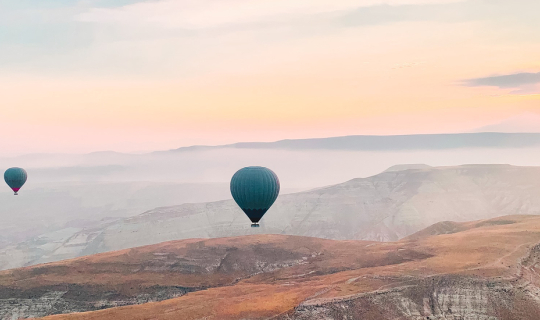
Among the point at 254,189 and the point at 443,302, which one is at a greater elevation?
the point at 254,189

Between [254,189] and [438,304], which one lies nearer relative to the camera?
[438,304]

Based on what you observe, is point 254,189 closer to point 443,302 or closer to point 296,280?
Result: point 296,280

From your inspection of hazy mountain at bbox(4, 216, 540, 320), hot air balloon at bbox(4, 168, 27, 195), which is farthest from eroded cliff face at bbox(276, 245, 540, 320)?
hot air balloon at bbox(4, 168, 27, 195)

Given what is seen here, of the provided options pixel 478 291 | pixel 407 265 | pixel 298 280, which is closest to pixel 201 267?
pixel 298 280

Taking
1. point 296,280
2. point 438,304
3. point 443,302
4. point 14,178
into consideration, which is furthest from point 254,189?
point 14,178

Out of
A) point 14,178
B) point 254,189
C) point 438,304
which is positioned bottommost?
point 438,304

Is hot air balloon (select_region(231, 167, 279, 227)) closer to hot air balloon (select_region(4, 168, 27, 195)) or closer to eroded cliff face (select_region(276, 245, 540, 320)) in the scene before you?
eroded cliff face (select_region(276, 245, 540, 320))

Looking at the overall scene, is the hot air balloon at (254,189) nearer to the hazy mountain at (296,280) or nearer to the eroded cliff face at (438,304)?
the hazy mountain at (296,280)
